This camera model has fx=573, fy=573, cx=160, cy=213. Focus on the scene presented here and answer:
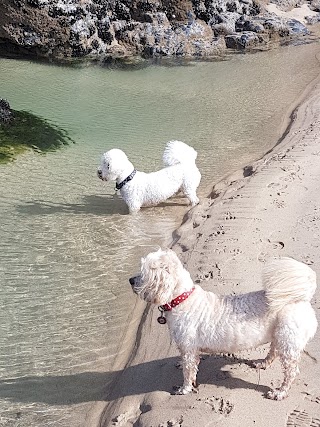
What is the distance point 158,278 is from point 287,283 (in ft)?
2.92

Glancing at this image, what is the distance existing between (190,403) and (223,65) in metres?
14.0

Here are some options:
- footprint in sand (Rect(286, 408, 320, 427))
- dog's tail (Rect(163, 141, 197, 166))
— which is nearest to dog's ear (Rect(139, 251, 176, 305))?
footprint in sand (Rect(286, 408, 320, 427))

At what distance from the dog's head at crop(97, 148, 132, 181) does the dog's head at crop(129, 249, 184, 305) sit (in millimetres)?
3819

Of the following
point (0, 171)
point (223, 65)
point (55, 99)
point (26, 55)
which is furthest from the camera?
point (26, 55)

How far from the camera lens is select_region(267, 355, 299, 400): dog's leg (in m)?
4.12

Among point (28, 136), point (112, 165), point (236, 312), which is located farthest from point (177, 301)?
point (28, 136)

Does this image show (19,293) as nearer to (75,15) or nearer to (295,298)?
(295,298)

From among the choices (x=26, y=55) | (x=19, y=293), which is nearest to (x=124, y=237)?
(x=19, y=293)

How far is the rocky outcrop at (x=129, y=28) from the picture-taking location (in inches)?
710

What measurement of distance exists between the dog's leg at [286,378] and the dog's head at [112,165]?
424 cm

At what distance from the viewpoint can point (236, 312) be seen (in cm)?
419

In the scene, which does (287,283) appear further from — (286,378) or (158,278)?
(158,278)

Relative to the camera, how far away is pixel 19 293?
625cm

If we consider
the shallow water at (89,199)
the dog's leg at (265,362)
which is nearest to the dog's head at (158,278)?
the dog's leg at (265,362)
